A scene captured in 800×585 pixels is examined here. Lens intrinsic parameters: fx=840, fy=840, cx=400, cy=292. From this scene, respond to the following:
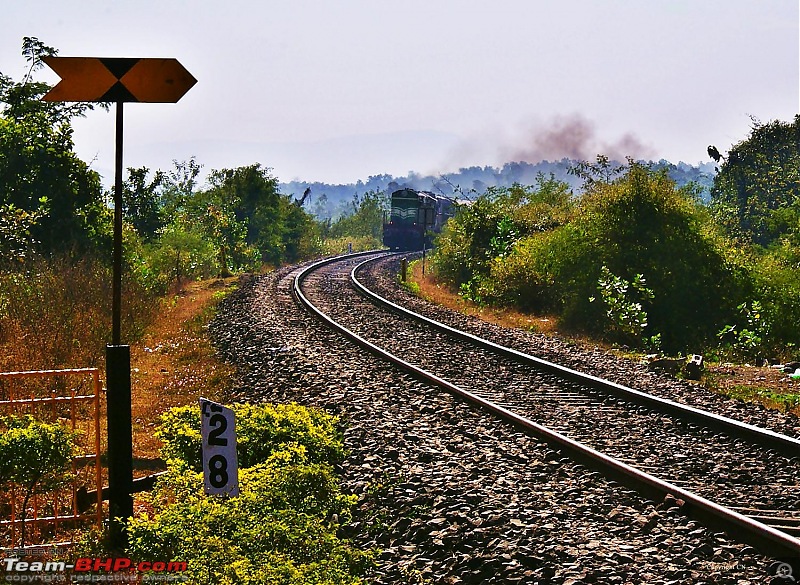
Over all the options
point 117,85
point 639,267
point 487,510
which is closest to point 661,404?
point 487,510

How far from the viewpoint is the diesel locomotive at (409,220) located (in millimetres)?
50000

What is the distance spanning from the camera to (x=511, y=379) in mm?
11805

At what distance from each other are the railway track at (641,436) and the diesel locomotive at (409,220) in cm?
3527

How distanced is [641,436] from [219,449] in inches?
192

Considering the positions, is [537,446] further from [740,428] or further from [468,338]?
[468,338]

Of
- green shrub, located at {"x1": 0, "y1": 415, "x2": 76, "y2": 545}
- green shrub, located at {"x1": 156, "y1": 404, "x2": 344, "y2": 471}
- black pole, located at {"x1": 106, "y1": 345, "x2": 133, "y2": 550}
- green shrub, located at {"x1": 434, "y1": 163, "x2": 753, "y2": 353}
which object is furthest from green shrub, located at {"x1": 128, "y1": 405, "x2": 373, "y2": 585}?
green shrub, located at {"x1": 434, "y1": 163, "x2": 753, "y2": 353}

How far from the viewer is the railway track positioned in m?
6.33

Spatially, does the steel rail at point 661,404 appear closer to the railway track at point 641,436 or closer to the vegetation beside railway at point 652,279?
the railway track at point 641,436

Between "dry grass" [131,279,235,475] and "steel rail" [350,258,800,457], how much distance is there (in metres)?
4.54

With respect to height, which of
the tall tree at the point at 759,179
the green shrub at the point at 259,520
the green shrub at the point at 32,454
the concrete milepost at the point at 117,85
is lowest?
the green shrub at the point at 259,520

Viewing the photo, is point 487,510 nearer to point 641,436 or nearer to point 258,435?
point 258,435

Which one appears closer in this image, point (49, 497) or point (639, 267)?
point (49, 497)

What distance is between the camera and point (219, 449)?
5543 mm

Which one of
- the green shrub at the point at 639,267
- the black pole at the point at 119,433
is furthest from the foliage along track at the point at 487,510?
the green shrub at the point at 639,267
